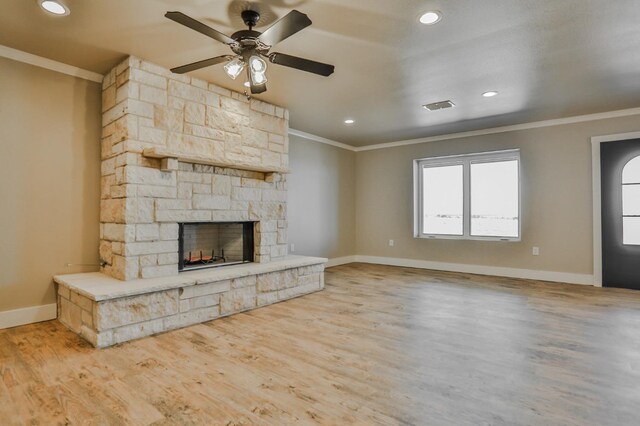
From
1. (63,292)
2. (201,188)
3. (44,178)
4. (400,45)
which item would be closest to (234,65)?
(400,45)

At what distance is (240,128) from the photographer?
4.10 meters

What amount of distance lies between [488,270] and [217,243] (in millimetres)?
4410

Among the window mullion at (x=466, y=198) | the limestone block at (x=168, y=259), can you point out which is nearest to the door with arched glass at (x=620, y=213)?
the window mullion at (x=466, y=198)

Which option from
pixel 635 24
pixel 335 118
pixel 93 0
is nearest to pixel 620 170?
pixel 635 24

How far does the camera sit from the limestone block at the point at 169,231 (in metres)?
3.32

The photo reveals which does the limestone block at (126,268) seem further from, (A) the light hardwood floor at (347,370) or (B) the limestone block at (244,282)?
(B) the limestone block at (244,282)

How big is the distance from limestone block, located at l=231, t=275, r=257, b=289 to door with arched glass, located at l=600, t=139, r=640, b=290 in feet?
15.9

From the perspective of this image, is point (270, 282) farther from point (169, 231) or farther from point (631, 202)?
point (631, 202)

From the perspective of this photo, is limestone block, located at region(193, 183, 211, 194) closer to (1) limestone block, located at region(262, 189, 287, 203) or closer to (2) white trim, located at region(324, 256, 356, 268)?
(1) limestone block, located at region(262, 189, 287, 203)

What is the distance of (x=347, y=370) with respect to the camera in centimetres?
227

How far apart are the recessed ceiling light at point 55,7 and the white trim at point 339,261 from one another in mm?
5129

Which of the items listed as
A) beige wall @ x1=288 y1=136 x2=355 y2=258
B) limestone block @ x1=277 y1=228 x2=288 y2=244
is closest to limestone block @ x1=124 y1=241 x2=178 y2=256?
limestone block @ x1=277 y1=228 x2=288 y2=244

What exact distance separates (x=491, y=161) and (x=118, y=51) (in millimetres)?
5487

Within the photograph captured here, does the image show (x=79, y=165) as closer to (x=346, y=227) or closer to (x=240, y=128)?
(x=240, y=128)
